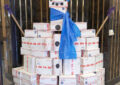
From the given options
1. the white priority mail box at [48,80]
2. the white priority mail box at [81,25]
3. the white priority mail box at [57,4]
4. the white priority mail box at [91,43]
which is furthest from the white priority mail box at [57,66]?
the white priority mail box at [57,4]

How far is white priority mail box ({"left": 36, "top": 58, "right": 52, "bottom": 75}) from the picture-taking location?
2605 millimetres

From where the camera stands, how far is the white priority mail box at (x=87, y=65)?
2680 millimetres

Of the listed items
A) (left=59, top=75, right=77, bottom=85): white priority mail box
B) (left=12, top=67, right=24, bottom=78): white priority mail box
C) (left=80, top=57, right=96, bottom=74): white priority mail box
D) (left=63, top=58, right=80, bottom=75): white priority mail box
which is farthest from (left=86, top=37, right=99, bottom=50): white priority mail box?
(left=12, top=67, right=24, bottom=78): white priority mail box

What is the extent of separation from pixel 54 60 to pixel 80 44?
54 cm

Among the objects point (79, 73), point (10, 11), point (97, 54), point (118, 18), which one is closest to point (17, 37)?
point (10, 11)

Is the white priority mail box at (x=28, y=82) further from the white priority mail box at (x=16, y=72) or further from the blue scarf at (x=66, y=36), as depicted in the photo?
the blue scarf at (x=66, y=36)

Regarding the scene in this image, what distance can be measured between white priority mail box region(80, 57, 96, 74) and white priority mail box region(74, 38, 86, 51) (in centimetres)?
19

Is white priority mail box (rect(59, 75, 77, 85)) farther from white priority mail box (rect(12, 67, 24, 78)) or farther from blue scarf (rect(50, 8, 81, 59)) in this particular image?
white priority mail box (rect(12, 67, 24, 78))

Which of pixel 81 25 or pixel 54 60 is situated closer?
pixel 54 60

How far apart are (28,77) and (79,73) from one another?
2.93 ft

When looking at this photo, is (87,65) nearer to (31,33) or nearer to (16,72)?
(31,33)

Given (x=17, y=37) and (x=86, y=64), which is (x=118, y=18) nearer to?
(x=86, y=64)

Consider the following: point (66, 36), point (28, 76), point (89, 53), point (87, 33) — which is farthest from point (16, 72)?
point (87, 33)

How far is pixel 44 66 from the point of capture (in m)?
2.61
